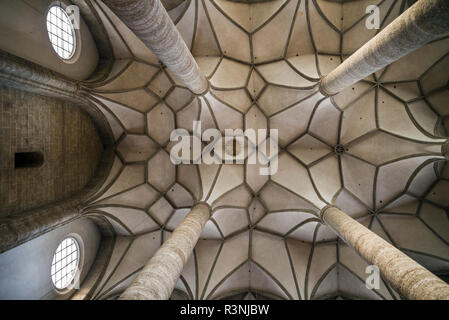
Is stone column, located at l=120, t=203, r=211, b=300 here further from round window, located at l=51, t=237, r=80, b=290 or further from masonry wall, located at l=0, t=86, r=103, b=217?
round window, located at l=51, t=237, r=80, b=290

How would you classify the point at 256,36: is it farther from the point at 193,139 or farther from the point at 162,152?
the point at 162,152

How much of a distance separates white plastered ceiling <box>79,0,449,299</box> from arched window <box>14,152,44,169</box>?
8.11 ft

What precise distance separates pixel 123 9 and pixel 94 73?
22.8ft

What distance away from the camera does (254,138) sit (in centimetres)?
1276

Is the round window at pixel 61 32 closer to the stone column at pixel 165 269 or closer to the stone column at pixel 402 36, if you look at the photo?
the stone column at pixel 165 269

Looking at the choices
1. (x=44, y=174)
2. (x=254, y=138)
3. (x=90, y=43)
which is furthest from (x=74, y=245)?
(x=254, y=138)

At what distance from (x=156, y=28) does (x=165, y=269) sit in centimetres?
547

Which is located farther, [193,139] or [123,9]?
[193,139]

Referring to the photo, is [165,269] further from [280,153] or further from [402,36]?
[280,153]

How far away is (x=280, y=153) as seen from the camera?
42.2ft

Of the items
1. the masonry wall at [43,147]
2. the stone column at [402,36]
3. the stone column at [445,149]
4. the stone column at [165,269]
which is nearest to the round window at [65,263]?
the masonry wall at [43,147]

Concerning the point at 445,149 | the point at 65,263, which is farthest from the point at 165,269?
the point at 445,149

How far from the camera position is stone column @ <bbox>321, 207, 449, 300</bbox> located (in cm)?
A: 472

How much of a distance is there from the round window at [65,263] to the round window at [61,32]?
23.9 feet
